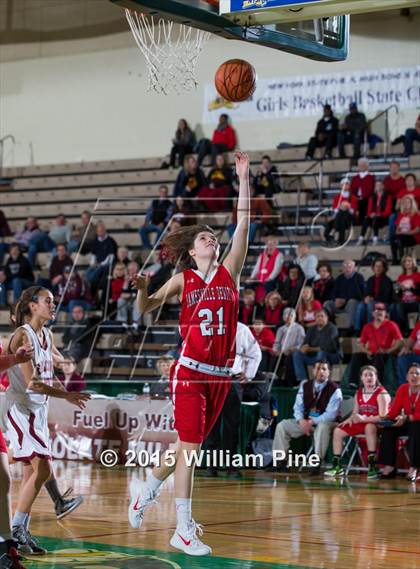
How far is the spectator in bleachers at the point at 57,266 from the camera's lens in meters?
17.2

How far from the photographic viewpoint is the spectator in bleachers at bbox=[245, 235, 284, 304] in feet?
46.5

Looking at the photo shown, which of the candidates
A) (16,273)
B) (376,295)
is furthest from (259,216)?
(16,273)

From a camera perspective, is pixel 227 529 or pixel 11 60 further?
pixel 11 60

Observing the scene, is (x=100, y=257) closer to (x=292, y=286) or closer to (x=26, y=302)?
(x=292, y=286)

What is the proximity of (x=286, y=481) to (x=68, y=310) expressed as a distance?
5.92 metres

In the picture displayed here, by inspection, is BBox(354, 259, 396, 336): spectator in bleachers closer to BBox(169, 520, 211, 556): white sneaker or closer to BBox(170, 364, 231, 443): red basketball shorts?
BBox(170, 364, 231, 443): red basketball shorts

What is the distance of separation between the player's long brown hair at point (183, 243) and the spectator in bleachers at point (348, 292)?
7.44 meters

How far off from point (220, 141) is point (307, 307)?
290 inches

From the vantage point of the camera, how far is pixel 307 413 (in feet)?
39.8

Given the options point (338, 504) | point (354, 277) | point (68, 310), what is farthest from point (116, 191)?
point (338, 504)

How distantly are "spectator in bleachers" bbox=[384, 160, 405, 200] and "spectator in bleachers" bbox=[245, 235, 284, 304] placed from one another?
7.68 feet

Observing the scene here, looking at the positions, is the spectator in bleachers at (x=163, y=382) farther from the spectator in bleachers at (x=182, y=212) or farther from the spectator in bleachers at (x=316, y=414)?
the spectator in bleachers at (x=182, y=212)

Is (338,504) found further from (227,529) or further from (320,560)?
(320,560)

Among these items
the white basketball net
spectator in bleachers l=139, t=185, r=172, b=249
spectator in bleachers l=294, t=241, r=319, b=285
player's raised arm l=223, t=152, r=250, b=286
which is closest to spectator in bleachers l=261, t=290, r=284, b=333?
spectator in bleachers l=294, t=241, r=319, b=285
